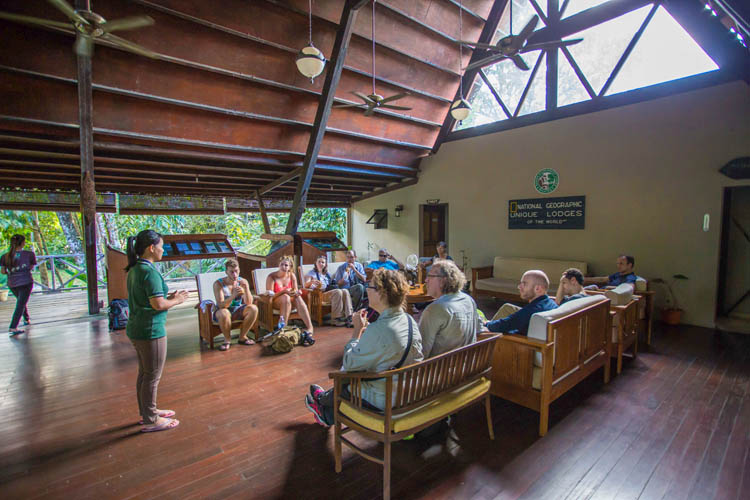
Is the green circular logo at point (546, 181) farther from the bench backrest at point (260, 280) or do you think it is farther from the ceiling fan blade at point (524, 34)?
the bench backrest at point (260, 280)

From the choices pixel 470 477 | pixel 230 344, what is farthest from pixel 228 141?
pixel 470 477

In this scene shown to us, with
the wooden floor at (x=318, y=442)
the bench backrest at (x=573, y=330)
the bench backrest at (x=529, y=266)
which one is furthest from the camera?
the bench backrest at (x=529, y=266)

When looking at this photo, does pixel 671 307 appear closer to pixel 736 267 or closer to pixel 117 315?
pixel 736 267

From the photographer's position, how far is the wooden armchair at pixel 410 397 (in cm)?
177

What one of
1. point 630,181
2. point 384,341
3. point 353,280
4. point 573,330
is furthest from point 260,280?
point 630,181

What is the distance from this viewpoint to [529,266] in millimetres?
6473

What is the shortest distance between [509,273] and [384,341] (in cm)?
560

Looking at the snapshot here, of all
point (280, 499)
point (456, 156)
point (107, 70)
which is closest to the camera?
point (280, 499)

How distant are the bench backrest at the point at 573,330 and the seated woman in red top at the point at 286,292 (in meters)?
2.87

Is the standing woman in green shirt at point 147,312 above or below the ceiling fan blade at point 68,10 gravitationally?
below

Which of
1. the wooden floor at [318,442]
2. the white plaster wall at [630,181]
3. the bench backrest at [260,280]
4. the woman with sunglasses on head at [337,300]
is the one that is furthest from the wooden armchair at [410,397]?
the white plaster wall at [630,181]

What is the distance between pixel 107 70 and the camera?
4.27 metres

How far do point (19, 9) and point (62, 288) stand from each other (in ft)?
22.1

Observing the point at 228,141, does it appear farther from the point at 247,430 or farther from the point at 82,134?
the point at 247,430
